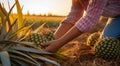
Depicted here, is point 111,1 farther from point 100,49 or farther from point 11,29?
point 11,29

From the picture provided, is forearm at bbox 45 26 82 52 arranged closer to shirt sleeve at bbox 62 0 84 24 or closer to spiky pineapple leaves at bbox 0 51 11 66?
spiky pineapple leaves at bbox 0 51 11 66

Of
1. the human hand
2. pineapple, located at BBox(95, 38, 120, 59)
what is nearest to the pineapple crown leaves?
the human hand

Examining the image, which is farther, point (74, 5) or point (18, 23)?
point (74, 5)

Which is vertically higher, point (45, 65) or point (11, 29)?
point (11, 29)

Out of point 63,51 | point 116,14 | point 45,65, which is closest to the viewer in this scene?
point 45,65

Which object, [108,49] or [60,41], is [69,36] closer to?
[60,41]

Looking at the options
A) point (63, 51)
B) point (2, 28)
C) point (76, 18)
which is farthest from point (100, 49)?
point (2, 28)

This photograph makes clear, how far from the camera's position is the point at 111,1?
5.38m

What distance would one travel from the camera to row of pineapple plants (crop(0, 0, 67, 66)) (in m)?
4.48

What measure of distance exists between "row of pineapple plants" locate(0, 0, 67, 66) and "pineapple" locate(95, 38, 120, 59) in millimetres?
491

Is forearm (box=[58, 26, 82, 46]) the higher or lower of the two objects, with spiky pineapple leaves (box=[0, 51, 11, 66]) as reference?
higher

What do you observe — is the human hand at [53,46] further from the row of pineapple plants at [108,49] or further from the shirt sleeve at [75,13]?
the shirt sleeve at [75,13]

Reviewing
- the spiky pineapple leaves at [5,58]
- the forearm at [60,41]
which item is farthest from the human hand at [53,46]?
the spiky pineapple leaves at [5,58]

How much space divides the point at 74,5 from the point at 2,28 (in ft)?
4.65
